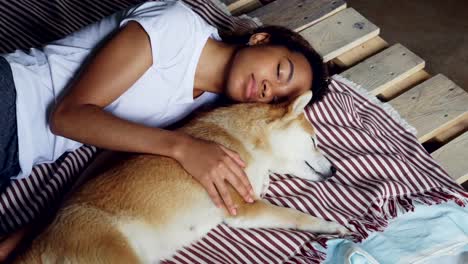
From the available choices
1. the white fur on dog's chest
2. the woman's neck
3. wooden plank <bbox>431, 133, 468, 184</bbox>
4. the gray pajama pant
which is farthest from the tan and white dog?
wooden plank <bbox>431, 133, 468, 184</bbox>

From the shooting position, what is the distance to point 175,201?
149 centimetres

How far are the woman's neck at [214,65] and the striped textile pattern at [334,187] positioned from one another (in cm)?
31

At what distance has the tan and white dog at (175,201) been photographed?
1387 mm

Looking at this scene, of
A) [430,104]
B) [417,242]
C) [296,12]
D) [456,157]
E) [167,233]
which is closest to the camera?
[167,233]

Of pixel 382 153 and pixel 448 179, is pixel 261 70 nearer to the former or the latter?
pixel 382 153

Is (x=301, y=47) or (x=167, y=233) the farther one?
(x=301, y=47)

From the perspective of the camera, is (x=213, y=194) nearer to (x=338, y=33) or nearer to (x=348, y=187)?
(x=348, y=187)

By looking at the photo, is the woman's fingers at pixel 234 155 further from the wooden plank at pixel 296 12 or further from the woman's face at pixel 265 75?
the wooden plank at pixel 296 12

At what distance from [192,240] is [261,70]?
45 centimetres

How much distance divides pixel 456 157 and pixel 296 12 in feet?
2.59

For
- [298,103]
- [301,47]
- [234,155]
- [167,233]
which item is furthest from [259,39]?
[167,233]

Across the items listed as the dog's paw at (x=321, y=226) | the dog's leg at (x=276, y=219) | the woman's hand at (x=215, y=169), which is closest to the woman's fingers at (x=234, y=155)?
the woman's hand at (x=215, y=169)

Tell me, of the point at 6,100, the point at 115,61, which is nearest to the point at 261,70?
the point at 115,61

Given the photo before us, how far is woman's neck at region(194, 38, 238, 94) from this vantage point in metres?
1.76
